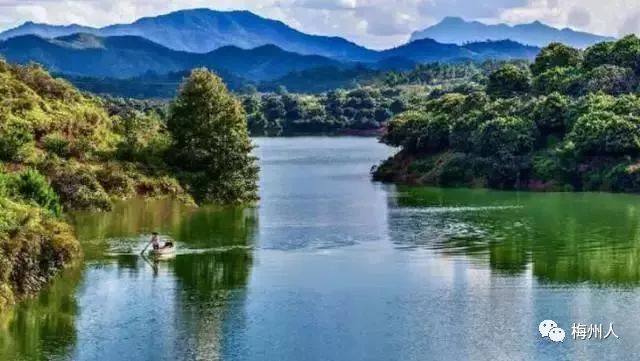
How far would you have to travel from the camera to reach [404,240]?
5306 cm

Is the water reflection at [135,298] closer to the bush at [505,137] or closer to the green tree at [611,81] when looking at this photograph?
the bush at [505,137]

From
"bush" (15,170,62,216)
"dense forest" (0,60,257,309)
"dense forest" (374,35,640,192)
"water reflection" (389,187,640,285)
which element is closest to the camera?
"water reflection" (389,187,640,285)

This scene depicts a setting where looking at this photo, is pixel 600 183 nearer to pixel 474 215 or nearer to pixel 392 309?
pixel 474 215

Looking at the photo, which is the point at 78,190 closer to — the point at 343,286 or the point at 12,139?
the point at 12,139

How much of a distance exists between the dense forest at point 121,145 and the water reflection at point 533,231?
38.2 feet

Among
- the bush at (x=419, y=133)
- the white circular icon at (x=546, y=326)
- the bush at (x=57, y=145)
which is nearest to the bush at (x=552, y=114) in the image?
the bush at (x=419, y=133)

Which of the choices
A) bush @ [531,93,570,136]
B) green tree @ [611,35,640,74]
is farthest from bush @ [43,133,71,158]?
green tree @ [611,35,640,74]

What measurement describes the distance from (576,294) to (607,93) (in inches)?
2078

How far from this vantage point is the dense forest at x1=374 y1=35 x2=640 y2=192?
78000 millimetres

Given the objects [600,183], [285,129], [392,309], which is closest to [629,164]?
[600,183]

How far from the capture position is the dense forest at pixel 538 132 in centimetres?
7800

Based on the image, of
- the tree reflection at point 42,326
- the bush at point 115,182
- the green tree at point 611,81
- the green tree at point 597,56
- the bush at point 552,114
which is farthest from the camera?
the green tree at point 597,56

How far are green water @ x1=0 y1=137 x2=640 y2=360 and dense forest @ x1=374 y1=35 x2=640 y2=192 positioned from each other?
1037cm

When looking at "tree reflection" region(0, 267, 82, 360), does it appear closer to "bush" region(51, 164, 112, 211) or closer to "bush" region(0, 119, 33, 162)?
"bush" region(51, 164, 112, 211)
